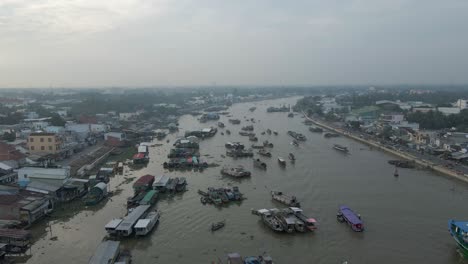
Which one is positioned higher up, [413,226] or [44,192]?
[44,192]

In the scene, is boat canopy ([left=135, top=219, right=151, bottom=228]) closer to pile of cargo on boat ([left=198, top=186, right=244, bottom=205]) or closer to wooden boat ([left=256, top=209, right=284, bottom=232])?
pile of cargo on boat ([left=198, top=186, right=244, bottom=205])

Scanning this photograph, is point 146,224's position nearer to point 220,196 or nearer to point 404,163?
point 220,196

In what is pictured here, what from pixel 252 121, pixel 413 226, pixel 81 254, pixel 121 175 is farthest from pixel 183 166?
pixel 252 121

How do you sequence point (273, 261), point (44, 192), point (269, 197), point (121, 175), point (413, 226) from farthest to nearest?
1. point (121, 175)
2. point (269, 197)
3. point (44, 192)
4. point (413, 226)
5. point (273, 261)

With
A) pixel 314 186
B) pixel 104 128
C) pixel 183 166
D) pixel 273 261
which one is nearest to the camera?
pixel 273 261

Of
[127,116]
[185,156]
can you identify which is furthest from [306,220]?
[127,116]

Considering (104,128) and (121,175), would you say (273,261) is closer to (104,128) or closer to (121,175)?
(121,175)
